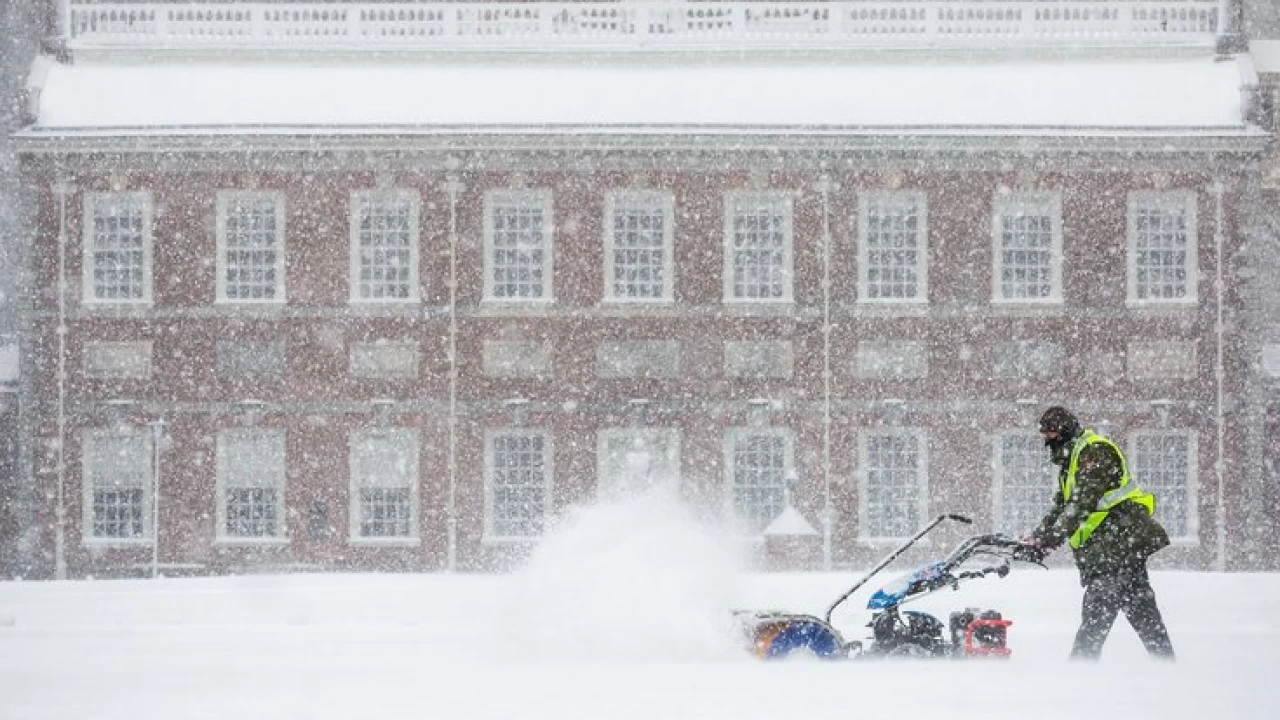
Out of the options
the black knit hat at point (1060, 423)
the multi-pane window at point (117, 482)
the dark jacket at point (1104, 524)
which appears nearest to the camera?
the dark jacket at point (1104, 524)

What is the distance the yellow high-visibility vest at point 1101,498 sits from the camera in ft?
33.7

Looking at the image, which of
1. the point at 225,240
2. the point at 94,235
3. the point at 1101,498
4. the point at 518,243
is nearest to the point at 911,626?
the point at 1101,498

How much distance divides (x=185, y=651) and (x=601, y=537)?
489 cm

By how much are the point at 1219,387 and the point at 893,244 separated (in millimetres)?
5708

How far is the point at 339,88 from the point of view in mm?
25172

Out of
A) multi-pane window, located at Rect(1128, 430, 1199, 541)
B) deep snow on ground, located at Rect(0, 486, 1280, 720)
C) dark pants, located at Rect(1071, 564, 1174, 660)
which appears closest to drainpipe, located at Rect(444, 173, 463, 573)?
deep snow on ground, located at Rect(0, 486, 1280, 720)

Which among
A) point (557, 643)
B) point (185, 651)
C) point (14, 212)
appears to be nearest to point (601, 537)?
point (557, 643)

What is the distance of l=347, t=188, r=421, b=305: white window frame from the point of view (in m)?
24.5

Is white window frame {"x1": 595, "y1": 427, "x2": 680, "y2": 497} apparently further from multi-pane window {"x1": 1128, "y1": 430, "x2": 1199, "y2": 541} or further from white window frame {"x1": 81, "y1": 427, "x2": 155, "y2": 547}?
multi-pane window {"x1": 1128, "y1": 430, "x2": 1199, "y2": 541}

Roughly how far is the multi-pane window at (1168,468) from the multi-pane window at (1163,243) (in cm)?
232

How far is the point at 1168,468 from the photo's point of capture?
24.3 metres

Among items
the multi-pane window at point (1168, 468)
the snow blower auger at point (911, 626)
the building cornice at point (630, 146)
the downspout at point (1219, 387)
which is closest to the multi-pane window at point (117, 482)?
the building cornice at point (630, 146)

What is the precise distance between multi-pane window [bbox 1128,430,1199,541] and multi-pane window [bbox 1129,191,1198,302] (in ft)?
7.60

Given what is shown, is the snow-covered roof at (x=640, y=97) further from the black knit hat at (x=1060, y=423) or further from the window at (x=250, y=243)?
the black knit hat at (x=1060, y=423)
